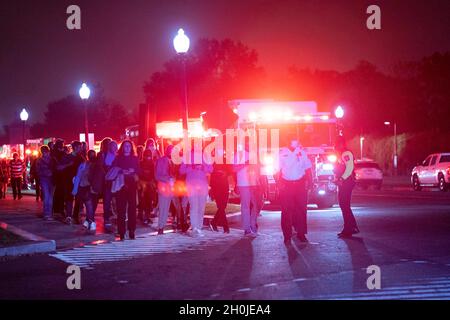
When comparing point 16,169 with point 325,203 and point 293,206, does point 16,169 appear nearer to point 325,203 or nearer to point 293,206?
point 325,203

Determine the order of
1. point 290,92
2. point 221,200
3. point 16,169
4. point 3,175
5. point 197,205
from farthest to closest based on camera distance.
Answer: point 290,92 < point 3,175 < point 16,169 < point 221,200 < point 197,205

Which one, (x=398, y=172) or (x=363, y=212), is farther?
(x=398, y=172)

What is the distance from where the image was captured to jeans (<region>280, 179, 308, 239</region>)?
13578 mm

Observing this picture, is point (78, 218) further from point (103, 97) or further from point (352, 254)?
point (103, 97)

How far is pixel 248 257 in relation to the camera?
11.8m

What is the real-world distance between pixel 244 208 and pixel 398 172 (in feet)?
141

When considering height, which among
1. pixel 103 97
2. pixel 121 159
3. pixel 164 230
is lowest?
pixel 164 230

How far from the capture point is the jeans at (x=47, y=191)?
18672 mm

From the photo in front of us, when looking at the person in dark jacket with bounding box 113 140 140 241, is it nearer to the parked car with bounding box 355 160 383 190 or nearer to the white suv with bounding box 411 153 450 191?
the white suv with bounding box 411 153 450 191

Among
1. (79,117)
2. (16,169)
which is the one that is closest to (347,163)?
(16,169)

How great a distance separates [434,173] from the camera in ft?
115

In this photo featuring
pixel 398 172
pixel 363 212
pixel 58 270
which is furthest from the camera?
pixel 398 172

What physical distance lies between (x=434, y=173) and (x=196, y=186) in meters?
22.1

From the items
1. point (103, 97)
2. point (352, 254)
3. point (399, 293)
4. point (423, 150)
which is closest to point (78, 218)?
point (352, 254)
